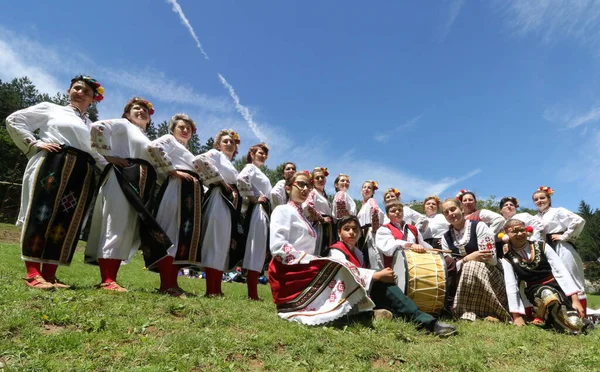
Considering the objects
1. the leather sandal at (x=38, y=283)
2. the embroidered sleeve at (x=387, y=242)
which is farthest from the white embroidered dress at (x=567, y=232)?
the leather sandal at (x=38, y=283)

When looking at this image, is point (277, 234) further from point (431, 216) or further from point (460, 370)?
point (431, 216)

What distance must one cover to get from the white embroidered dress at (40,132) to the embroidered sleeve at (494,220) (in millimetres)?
6399

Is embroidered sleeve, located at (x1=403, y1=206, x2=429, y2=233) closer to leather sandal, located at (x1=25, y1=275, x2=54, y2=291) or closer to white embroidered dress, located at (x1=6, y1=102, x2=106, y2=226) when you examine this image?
white embroidered dress, located at (x1=6, y1=102, x2=106, y2=226)

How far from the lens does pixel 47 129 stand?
4473mm

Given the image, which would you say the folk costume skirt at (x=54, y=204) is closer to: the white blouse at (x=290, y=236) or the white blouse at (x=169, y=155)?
the white blouse at (x=169, y=155)

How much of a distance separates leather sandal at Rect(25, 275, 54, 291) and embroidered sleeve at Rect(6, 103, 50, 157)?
4.73 ft

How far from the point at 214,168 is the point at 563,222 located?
6.19 meters

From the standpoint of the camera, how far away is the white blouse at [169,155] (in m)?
4.66

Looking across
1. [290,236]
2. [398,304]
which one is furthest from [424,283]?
[290,236]

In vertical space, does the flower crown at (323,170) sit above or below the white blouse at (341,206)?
above

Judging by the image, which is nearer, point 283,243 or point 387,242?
point 283,243

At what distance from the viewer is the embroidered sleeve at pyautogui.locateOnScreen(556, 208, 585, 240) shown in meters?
6.72

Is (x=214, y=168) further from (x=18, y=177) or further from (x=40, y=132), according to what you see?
(x=18, y=177)

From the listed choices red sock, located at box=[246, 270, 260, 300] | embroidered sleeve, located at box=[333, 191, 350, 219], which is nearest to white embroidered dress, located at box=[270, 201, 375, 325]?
red sock, located at box=[246, 270, 260, 300]
